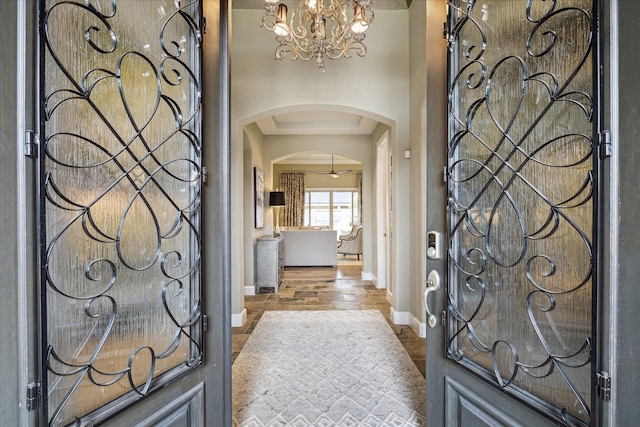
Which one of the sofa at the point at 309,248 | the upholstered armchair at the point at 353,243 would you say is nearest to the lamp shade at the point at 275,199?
the sofa at the point at 309,248

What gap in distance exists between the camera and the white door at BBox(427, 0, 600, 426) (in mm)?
851

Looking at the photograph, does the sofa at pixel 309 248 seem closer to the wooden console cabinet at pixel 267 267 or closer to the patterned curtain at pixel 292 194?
the wooden console cabinet at pixel 267 267

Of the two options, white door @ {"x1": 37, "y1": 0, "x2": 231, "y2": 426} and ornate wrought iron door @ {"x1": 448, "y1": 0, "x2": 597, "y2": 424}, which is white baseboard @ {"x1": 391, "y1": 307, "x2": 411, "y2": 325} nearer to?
ornate wrought iron door @ {"x1": 448, "y1": 0, "x2": 597, "y2": 424}

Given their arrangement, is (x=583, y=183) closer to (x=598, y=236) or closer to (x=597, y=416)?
(x=598, y=236)

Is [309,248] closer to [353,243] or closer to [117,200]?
[353,243]

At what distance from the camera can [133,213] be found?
3.34 ft

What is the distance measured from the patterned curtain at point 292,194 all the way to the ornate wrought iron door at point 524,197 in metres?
10.0

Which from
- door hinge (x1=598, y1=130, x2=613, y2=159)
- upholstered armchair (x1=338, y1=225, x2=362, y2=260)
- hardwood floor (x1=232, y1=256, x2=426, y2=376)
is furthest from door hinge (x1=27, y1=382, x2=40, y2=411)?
upholstered armchair (x1=338, y1=225, x2=362, y2=260)

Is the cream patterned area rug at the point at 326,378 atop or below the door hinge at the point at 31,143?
below

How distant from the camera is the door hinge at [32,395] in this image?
0.71 meters

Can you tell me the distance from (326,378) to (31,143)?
8.00ft

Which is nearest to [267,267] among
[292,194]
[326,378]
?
[326,378]

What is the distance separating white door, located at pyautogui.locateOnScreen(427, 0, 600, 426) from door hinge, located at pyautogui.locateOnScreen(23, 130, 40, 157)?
4.06ft

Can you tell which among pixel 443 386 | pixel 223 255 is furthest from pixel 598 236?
pixel 223 255
